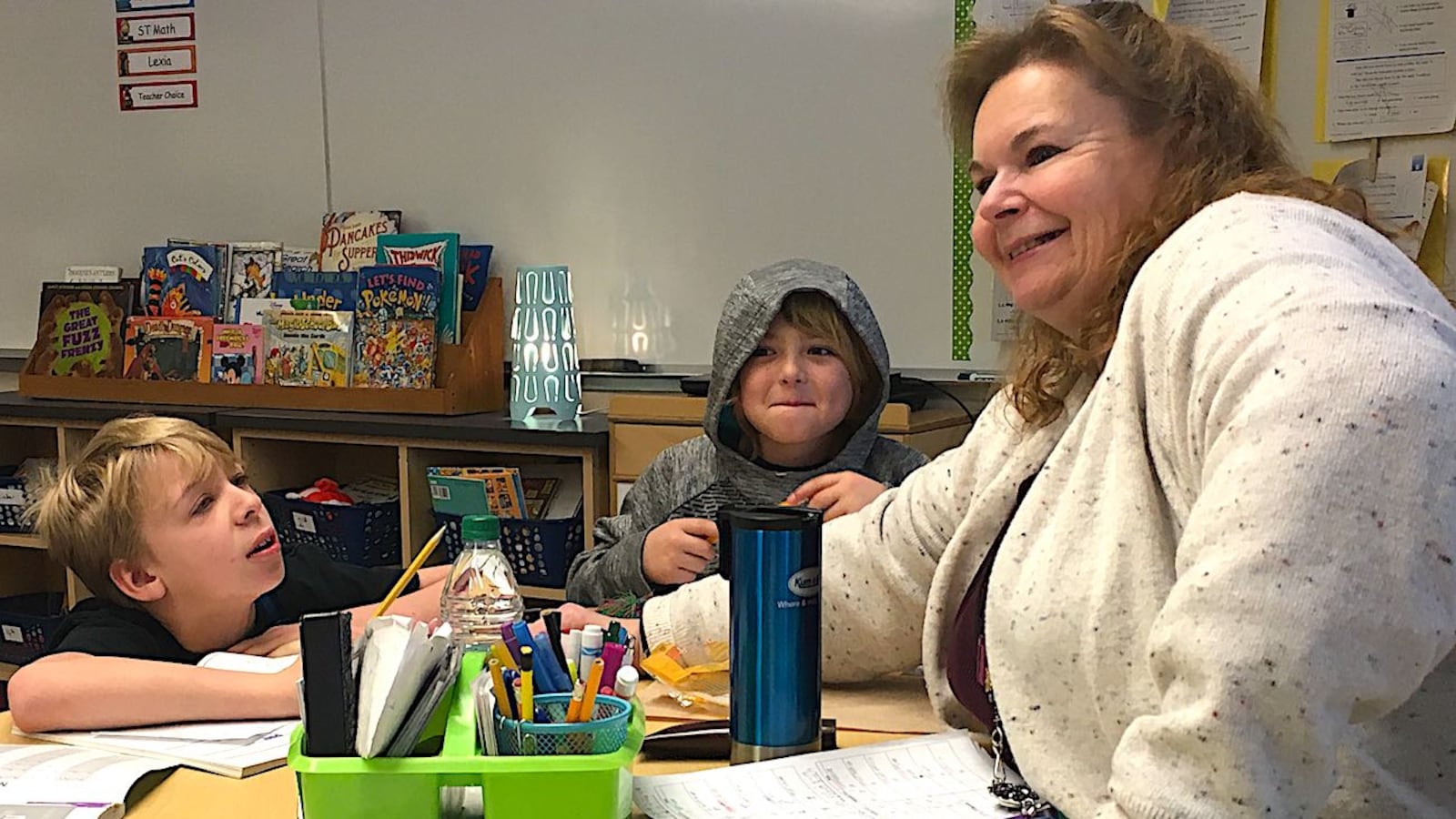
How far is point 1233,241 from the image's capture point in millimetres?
811

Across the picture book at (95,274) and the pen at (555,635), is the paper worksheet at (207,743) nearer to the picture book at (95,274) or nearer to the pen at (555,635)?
the pen at (555,635)

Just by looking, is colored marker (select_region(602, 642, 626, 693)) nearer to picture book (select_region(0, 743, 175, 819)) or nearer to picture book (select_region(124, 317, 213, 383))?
picture book (select_region(0, 743, 175, 819))

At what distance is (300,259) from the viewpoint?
3.29m

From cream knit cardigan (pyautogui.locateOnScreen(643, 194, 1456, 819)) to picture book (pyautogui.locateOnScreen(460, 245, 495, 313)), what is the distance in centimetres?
227

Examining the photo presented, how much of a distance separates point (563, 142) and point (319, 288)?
2.16 feet

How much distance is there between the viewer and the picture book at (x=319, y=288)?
3.10 m

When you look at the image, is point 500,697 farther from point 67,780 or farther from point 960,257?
point 960,257

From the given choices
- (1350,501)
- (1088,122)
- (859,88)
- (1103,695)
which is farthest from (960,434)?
(1350,501)

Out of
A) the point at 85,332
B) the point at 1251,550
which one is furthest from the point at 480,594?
the point at 85,332

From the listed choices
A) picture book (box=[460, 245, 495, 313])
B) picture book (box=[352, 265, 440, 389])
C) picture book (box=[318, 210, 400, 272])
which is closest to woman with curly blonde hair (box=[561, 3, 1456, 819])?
picture book (box=[352, 265, 440, 389])

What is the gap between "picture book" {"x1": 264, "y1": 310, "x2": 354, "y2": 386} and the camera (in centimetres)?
309

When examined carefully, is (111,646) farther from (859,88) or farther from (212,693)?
(859,88)

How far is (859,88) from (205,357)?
5.48 feet

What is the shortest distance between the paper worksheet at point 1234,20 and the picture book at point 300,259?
6.59ft
